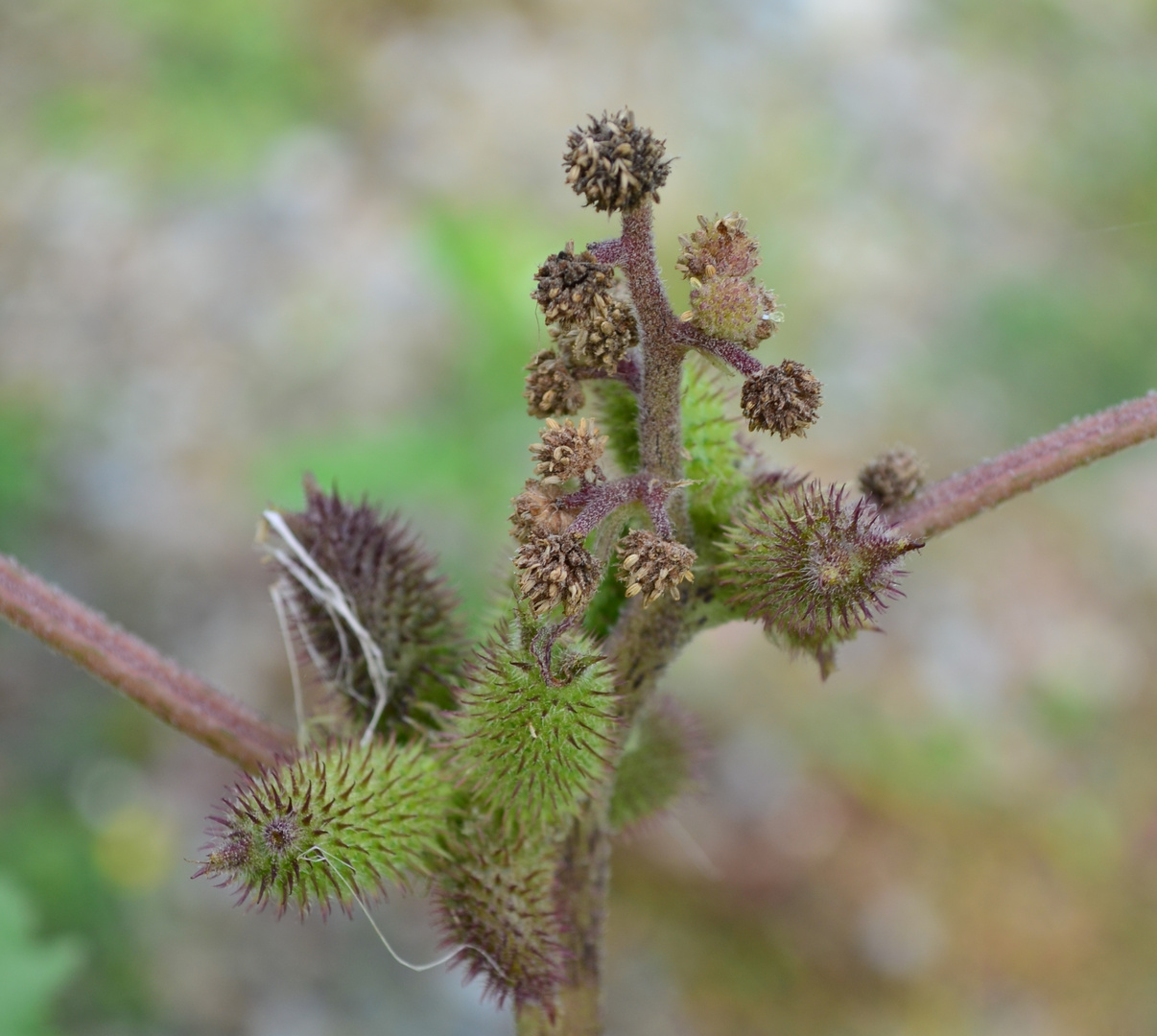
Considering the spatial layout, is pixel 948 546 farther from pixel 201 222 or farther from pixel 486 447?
pixel 201 222

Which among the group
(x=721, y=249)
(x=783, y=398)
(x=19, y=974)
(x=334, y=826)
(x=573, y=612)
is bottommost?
(x=19, y=974)

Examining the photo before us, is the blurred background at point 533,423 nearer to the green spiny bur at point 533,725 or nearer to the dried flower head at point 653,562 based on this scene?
the green spiny bur at point 533,725

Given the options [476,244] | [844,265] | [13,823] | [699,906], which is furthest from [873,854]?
[844,265]

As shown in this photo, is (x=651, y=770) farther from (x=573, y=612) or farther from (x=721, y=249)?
(x=721, y=249)

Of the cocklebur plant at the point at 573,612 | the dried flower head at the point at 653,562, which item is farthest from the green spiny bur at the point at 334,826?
the dried flower head at the point at 653,562

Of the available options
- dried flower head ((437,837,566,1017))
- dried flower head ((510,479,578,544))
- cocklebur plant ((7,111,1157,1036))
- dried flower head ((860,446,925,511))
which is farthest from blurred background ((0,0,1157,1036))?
dried flower head ((510,479,578,544))

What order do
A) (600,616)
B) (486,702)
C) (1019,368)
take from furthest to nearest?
(1019,368) → (600,616) → (486,702)

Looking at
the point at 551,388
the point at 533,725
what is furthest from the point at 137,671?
the point at 551,388
